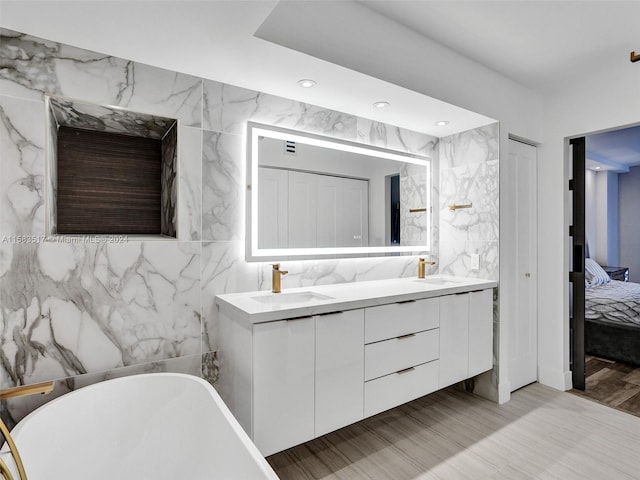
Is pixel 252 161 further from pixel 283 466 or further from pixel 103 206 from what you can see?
pixel 283 466

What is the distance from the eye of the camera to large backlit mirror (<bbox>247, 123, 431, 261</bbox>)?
7.32 ft

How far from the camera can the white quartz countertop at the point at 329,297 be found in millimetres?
→ 1734

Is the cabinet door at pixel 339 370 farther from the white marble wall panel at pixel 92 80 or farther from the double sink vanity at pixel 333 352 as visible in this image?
the white marble wall panel at pixel 92 80

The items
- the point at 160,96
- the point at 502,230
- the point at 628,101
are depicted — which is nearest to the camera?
the point at 160,96

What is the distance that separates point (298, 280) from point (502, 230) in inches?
64.8

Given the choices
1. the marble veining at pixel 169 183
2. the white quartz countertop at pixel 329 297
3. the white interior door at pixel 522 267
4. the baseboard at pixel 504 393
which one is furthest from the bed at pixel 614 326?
the marble veining at pixel 169 183

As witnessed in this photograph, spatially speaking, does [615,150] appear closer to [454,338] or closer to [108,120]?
[454,338]

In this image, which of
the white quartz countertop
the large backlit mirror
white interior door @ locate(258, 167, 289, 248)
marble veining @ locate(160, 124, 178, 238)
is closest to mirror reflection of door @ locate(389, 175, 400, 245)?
the large backlit mirror

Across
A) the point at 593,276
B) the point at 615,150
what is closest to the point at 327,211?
the point at 593,276

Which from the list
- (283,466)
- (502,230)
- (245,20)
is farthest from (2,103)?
(502,230)

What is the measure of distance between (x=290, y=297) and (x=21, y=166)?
1454mm

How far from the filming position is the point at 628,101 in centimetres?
257

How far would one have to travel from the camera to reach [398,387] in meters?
2.16

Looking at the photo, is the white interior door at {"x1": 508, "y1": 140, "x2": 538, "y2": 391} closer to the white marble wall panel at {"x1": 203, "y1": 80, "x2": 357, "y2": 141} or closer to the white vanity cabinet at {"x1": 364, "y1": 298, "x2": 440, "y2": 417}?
the white vanity cabinet at {"x1": 364, "y1": 298, "x2": 440, "y2": 417}
